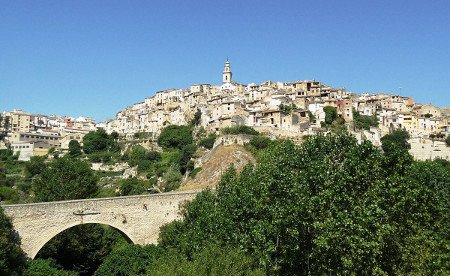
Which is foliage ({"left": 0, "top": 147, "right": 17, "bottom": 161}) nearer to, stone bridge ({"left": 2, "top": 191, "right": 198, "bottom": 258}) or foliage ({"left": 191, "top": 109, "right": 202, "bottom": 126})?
foliage ({"left": 191, "top": 109, "right": 202, "bottom": 126})

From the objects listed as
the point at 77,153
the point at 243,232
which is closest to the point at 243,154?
the point at 243,232

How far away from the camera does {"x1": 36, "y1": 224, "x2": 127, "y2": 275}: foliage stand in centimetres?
2806

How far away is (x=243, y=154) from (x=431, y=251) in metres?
29.2

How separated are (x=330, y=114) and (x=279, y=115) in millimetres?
9398

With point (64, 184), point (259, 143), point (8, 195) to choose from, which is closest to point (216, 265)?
point (64, 184)

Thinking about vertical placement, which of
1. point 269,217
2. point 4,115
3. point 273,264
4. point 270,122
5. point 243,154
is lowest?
point 273,264

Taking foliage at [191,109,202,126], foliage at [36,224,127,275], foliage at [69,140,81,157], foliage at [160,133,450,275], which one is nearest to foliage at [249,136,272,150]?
foliage at [36,224,127,275]

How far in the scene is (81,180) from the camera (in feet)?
111

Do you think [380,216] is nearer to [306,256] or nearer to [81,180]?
[306,256]

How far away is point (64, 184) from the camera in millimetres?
32469

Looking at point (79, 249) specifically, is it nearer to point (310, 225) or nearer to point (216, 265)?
point (216, 265)

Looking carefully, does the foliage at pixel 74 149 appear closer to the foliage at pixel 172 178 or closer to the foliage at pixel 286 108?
the foliage at pixel 172 178

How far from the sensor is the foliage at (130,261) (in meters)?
23.9

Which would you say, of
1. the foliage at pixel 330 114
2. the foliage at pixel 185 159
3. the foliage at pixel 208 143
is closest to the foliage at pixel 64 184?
the foliage at pixel 185 159
